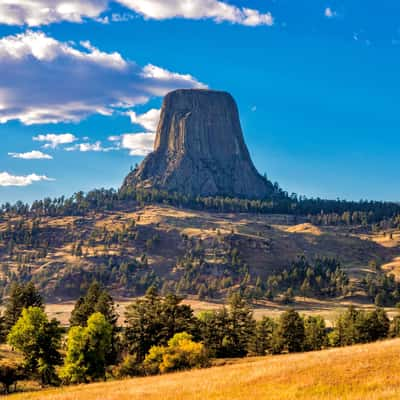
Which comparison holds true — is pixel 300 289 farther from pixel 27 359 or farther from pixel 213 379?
pixel 213 379

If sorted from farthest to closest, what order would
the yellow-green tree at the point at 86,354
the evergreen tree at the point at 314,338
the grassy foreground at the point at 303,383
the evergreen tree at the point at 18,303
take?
the evergreen tree at the point at 314,338, the evergreen tree at the point at 18,303, the yellow-green tree at the point at 86,354, the grassy foreground at the point at 303,383

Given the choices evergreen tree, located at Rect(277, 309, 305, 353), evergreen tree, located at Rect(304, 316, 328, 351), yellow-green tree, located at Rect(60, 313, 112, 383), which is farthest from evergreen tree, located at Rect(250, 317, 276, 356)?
yellow-green tree, located at Rect(60, 313, 112, 383)

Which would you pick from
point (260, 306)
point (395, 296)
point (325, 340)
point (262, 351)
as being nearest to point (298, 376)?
point (262, 351)

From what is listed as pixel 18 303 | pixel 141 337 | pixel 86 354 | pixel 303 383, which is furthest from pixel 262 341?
pixel 303 383

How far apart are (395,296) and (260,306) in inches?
2006

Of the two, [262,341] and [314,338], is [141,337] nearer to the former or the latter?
[262,341]

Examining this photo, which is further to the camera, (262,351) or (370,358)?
(262,351)

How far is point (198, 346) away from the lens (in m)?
59.7

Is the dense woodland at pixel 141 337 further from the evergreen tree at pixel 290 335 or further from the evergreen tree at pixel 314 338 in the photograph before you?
the evergreen tree at pixel 290 335

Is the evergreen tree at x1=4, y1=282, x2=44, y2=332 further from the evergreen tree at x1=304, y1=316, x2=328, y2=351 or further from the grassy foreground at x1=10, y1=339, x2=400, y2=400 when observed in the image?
the grassy foreground at x1=10, y1=339, x2=400, y2=400

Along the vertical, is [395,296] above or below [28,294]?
below

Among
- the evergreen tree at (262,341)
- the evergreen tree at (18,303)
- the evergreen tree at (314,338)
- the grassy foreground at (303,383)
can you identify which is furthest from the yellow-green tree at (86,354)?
the evergreen tree at (314,338)

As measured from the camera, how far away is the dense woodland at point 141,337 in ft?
196

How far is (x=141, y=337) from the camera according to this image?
76562 mm
